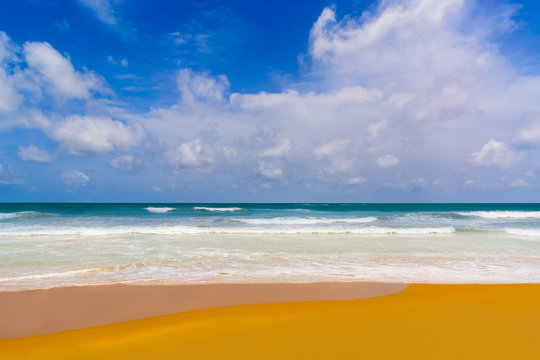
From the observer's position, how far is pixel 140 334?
353 cm

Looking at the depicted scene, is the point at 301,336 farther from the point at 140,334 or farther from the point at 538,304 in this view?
the point at 538,304

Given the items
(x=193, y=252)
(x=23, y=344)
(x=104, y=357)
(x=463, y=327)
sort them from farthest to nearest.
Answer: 1. (x=193, y=252)
2. (x=463, y=327)
3. (x=23, y=344)
4. (x=104, y=357)

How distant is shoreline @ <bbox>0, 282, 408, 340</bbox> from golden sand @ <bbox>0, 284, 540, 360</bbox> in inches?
11.3

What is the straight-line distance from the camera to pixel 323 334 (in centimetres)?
341

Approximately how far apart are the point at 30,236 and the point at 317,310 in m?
16.1

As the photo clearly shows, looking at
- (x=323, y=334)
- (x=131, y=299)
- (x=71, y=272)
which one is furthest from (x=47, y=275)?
(x=323, y=334)

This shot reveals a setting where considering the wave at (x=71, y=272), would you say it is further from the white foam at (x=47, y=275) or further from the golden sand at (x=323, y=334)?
the golden sand at (x=323, y=334)

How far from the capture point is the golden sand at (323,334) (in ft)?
9.78

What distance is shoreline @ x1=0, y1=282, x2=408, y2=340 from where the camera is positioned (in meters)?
4.00

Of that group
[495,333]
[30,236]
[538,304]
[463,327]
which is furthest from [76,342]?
[30,236]

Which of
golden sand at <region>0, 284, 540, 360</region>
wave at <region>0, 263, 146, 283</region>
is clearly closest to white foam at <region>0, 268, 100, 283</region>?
wave at <region>0, 263, 146, 283</region>

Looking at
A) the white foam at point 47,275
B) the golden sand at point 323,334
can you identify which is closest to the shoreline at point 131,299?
the golden sand at point 323,334

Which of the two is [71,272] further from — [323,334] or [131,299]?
[323,334]

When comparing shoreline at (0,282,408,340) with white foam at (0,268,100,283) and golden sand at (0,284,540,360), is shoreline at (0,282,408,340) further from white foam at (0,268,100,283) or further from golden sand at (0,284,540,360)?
white foam at (0,268,100,283)
